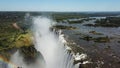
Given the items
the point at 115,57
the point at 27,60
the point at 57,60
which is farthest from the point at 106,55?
the point at 27,60

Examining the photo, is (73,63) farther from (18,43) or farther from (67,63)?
(18,43)

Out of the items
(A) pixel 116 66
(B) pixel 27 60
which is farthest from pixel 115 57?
(B) pixel 27 60

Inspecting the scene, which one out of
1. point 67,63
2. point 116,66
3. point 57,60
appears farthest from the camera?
point 57,60

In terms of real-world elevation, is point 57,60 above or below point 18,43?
below

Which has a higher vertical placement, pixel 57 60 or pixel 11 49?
pixel 11 49

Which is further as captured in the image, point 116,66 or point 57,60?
point 57,60

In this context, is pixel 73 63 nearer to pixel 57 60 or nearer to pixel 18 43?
pixel 57 60

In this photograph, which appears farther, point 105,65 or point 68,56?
point 68,56

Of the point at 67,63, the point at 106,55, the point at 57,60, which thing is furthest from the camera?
the point at 57,60

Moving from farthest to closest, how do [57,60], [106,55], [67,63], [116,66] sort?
[57,60] → [106,55] → [67,63] → [116,66]
